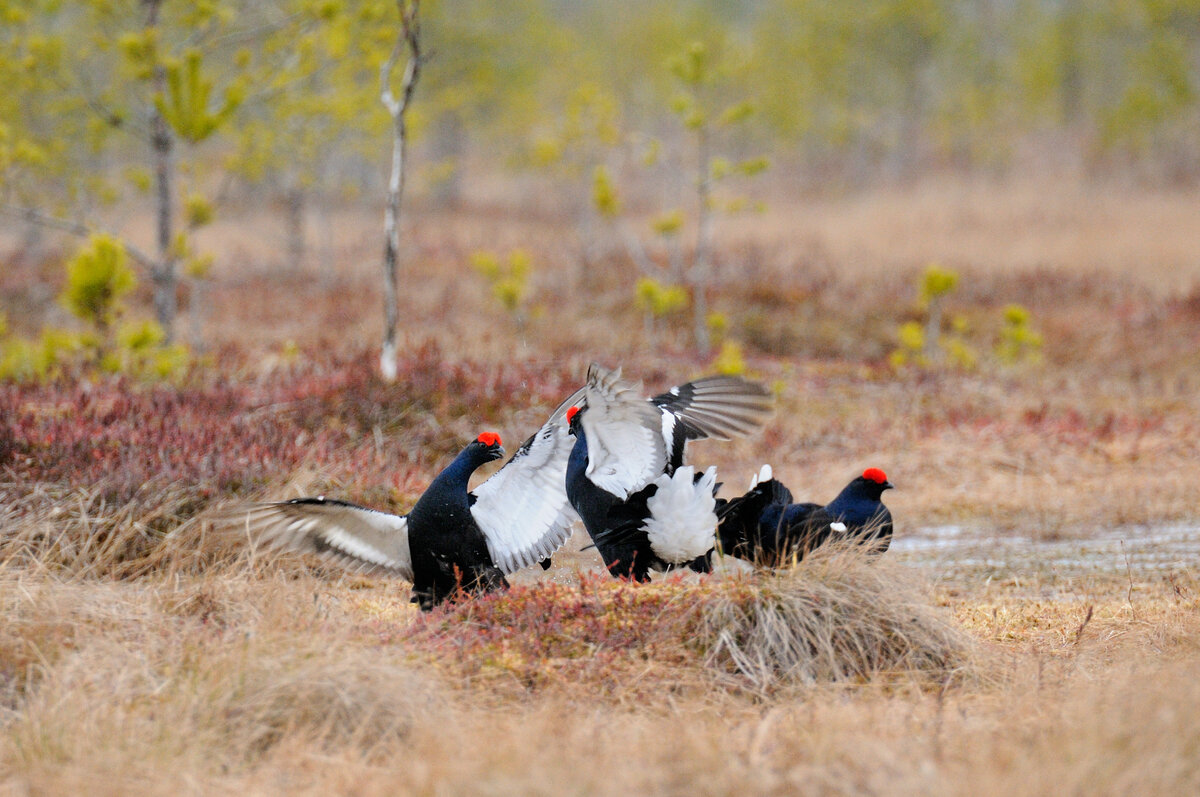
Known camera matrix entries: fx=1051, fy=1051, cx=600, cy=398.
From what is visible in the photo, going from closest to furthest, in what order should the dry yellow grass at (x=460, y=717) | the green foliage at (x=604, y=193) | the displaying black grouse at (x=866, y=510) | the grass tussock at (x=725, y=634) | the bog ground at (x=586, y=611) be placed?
1. the dry yellow grass at (x=460, y=717)
2. the bog ground at (x=586, y=611)
3. the grass tussock at (x=725, y=634)
4. the displaying black grouse at (x=866, y=510)
5. the green foliage at (x=604, y=193)

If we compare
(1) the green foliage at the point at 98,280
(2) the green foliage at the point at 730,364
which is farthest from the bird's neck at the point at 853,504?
(1) the green foliage at the point at 98,280

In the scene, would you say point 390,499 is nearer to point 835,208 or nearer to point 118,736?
point 118,736

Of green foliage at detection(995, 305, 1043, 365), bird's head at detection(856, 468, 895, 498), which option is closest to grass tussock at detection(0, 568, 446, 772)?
bird's head at detection(856, 468, 895, 498)

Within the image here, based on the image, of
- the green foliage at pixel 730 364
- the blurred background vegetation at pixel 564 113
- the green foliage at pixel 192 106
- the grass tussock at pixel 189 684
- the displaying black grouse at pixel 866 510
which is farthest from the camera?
the blurred background vegetation at pixel 564 113

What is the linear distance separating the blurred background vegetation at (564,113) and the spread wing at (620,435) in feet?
18.9

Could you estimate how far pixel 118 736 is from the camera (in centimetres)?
314

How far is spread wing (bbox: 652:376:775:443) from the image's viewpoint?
17.9 ft

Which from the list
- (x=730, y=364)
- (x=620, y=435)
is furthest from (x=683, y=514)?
(x=730, y=364)

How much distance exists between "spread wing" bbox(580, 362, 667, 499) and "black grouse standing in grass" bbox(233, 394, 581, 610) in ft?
1.17

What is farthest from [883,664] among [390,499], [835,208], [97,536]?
[835,208]

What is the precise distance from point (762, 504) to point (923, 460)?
404cm

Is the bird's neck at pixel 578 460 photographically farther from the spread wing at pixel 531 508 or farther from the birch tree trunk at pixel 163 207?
the birch tree trunk at pixel 163 207

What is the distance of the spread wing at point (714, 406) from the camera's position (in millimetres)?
5441

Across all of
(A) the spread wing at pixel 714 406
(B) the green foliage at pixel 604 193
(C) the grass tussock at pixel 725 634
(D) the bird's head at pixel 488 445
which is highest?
(B) the green foliage at pixel 604 193
